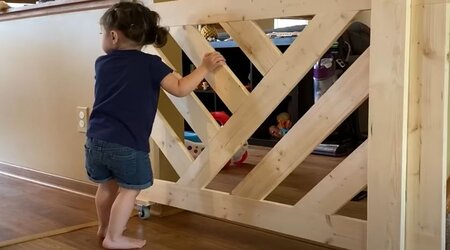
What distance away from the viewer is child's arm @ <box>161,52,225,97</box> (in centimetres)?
141

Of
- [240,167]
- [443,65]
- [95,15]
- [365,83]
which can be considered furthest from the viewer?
[240,167]

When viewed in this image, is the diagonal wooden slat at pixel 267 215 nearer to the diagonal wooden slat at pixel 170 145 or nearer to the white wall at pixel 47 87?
the diagonal wooden slat at pixel 170 145

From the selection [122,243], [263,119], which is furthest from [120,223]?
[263,119]

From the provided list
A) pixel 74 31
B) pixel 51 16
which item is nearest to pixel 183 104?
pixel 74 31

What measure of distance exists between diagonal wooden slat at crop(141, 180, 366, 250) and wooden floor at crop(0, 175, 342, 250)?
0.23 feet

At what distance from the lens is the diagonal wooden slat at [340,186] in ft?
3.79

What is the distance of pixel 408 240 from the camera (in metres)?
1.10

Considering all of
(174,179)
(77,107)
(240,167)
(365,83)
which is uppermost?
(365,83)

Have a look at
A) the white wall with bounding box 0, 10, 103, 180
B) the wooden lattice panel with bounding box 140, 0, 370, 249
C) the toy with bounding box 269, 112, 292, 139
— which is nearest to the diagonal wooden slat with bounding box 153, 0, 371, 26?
the wooden lattice panel with bounding box 140, 0, 370, 249

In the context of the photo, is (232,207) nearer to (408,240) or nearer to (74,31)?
(408,240)

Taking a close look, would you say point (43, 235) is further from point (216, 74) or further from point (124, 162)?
point (216, 74)

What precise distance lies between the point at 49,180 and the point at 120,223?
33.1 inches

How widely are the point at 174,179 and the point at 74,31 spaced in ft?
2.18

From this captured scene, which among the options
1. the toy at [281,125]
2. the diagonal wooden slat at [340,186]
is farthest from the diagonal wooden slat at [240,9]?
the toy at [281,125]
